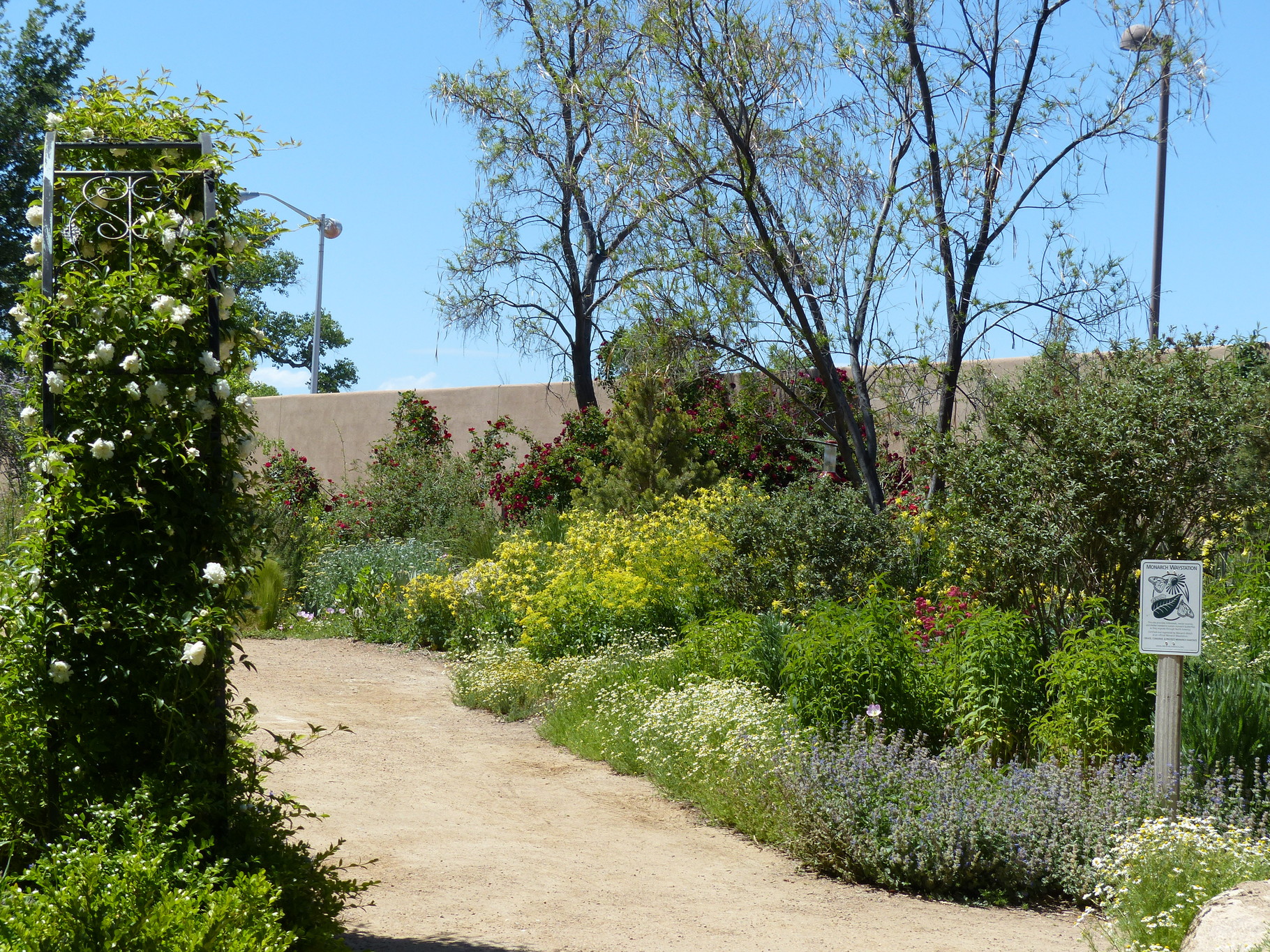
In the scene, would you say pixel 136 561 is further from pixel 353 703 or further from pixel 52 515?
pixel 353 703

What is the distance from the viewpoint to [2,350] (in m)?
3.94

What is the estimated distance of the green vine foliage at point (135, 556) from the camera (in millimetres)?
3418

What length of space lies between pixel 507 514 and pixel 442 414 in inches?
109

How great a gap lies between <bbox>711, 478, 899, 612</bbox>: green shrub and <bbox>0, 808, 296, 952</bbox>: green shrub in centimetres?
543

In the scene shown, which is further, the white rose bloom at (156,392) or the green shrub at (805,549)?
the green shrub at (805,549)

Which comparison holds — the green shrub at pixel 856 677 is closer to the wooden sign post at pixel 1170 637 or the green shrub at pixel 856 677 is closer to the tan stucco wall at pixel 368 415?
the wooden sign post at pixel 1170 637

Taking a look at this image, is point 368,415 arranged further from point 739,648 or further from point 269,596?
point 739,648

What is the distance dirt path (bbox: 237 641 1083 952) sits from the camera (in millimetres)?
4289

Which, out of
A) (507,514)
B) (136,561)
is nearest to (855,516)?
(136,561)

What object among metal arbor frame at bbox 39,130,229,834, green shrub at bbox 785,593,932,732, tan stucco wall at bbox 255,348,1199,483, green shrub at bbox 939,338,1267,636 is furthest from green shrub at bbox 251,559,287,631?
metal arbor frame at bbox 39,130,229,834

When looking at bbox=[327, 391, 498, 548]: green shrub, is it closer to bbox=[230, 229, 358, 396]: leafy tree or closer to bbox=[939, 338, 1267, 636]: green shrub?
bbox=[939, 338, 1267, 636]: green shrub

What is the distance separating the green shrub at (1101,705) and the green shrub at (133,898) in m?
3.98

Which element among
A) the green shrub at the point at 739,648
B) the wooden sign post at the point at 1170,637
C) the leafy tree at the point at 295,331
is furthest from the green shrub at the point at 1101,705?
the leafy tree at the point at 295,331

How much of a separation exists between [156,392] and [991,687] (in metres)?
4.38
